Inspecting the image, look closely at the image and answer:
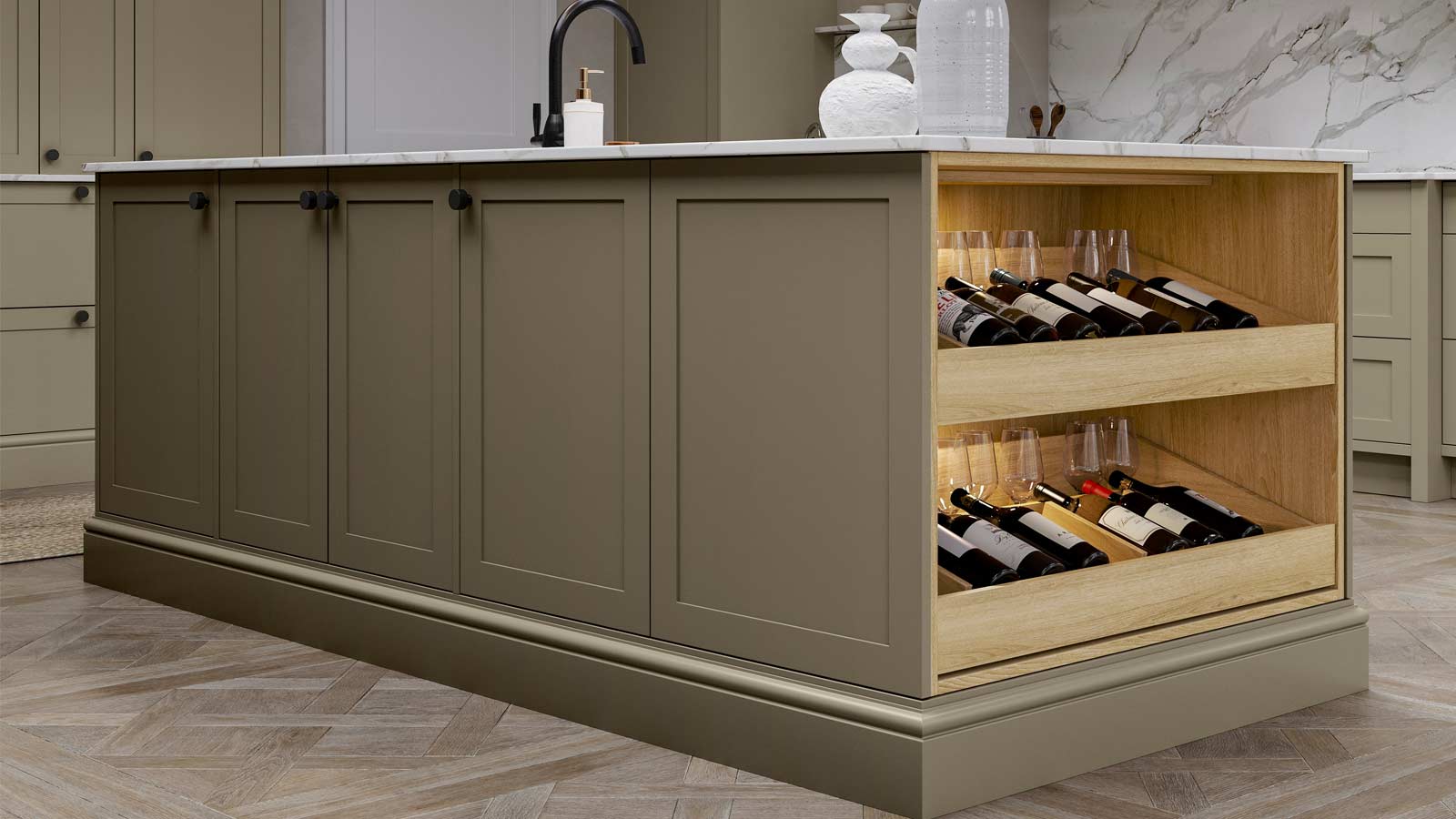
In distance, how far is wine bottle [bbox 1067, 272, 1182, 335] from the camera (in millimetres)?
2477

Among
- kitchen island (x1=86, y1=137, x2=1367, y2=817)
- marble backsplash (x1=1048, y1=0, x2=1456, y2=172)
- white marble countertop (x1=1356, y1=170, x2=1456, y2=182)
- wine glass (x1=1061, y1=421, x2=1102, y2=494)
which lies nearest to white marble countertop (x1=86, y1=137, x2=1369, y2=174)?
kitchen island (x1=86, y1=137, x2=1367, y2=817)

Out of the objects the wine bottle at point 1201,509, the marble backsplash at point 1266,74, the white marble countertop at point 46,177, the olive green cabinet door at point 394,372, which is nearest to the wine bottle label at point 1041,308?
the wine bottle at point 1201,509

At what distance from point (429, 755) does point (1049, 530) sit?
1.02 m

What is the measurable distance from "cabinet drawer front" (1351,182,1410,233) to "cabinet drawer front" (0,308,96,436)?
400 centimetres

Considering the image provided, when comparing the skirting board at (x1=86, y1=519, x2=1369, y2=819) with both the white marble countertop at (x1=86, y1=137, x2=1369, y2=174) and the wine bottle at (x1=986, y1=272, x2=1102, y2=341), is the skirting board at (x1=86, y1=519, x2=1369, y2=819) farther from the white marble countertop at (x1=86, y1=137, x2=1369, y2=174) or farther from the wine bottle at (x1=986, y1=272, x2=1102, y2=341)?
the white marble countertop at (x1=86, y1=137, x2=1369, y2=174)

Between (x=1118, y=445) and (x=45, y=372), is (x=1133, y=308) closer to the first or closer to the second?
(x=1118, y=445)

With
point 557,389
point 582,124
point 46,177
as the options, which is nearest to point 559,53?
point 582,124

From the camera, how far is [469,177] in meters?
2.64

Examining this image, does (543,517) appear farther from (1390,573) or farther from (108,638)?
(1390,573)

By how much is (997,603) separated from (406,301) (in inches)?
48.9

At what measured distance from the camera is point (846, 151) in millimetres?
2051

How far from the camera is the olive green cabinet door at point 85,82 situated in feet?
16.2

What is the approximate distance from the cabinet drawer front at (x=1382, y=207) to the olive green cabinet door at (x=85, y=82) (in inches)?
156

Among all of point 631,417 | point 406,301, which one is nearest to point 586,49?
point 406,301
